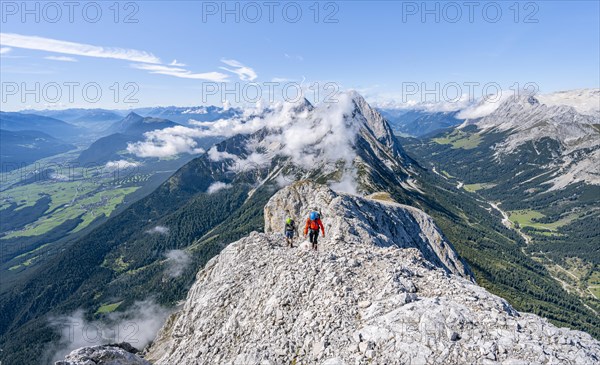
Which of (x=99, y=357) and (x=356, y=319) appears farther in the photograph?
(x=99, y=357)

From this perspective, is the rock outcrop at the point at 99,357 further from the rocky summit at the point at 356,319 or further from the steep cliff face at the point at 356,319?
the steep cliff face at the point at 356,319

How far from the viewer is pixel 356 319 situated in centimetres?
2439

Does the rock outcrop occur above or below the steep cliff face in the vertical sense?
below

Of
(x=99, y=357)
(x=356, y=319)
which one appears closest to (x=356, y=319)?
(x=356, y=319)

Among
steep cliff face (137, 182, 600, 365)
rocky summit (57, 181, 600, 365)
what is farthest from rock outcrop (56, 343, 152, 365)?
steep cliff face (137, 182, 600, 365)

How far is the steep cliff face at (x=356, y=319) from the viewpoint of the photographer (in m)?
20.0

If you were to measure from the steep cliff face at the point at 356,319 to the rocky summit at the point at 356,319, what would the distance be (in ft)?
0.24

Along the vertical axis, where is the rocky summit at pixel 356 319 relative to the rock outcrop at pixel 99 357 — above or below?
above

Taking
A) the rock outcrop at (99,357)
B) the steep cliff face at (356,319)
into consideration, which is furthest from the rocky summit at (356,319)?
the rock outcrop at (99,357)

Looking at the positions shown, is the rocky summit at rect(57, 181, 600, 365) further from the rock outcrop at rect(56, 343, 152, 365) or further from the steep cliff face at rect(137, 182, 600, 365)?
the rock outcrop at rect(56, 343, 152, 365)

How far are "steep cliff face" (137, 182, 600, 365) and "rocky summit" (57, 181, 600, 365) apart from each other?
0.24 feet

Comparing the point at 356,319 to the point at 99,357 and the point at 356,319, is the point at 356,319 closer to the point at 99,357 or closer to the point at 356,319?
the point at 356,319

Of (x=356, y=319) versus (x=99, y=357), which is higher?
(x=356, y=319)

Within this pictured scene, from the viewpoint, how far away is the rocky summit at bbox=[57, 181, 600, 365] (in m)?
20.0
